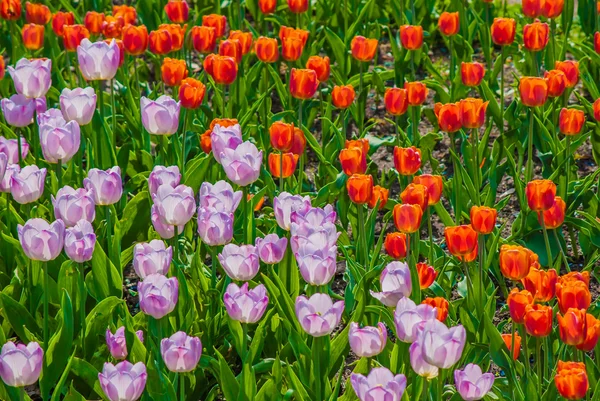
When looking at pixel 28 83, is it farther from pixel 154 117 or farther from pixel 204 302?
pixel 204 302

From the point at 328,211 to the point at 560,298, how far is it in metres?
0.69

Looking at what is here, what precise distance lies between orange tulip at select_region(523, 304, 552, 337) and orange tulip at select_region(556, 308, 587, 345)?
0.15 feet

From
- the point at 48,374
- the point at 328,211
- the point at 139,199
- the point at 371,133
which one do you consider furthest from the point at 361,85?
the point at 48,374

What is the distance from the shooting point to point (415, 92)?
12.1ft

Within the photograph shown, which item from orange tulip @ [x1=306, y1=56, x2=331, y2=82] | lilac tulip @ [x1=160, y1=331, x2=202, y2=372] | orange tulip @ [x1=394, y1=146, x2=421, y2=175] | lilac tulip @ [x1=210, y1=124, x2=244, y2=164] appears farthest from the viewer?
orange tulip @ [x1=306, y1=56, x2=331, y2=82]

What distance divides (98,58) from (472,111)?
1.23 meters

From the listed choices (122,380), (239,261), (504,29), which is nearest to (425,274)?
(239,261)

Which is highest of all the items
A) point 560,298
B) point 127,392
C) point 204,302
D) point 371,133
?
point 560,298

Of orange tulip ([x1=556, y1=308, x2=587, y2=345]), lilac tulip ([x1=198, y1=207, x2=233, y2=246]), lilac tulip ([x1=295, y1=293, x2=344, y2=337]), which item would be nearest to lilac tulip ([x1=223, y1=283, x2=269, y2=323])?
lilac tulip ([x1=295, y1=293, x2=344, y2=337])

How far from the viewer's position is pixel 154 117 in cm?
325

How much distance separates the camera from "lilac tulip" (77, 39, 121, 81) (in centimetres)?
347

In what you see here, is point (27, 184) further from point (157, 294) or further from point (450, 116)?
point (450, 116)

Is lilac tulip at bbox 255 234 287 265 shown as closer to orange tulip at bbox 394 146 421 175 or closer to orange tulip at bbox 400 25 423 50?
orange tulip at bbox 394 146 421 175

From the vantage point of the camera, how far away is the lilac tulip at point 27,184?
3.00 meters
